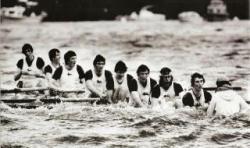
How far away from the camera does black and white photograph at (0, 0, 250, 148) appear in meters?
2.92

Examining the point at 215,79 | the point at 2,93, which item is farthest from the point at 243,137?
the point at 2,93

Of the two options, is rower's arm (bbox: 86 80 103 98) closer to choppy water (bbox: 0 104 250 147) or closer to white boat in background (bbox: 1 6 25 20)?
choppy water (bbox: 0 104 250 147)

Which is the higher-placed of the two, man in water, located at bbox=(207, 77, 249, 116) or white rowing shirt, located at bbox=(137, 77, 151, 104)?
white rowing shirt, located at bbox=(137, 77, 151, 104)

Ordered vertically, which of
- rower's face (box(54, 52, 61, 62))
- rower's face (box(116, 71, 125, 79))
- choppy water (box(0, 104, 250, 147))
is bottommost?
choppy water (box(0, 104, 250, 147))

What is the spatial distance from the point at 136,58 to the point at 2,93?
1.20 m

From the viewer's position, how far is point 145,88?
3143 mm

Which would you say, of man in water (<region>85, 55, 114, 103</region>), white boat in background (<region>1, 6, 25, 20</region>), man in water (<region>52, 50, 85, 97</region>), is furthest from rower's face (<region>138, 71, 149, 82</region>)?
white boat in background (<region>1, 6, 25, 20</region>)

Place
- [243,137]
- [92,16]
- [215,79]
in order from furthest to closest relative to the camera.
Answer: [92,16] → [215,79] → [243,137]

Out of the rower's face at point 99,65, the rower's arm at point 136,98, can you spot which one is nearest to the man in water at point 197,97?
the rower's arm at point 136,98

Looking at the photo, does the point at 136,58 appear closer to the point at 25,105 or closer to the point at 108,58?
the point at 108,58

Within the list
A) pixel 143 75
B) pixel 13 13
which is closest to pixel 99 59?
pixel 143 75

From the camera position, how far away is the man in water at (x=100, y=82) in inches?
125

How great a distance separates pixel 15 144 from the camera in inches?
114

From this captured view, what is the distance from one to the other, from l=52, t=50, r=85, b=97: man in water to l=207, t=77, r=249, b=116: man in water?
109 cm
